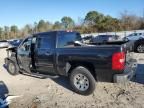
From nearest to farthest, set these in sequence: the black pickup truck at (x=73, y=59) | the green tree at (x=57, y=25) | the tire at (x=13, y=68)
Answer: the black pickup truck at (x=73, y=59) < the tire at (x=13, y=68) < the green tree at (x=57, y=25)

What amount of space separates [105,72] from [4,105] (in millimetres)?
2732

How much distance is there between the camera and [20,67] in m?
9.55

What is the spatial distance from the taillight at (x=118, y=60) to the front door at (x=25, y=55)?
3883 millimetres

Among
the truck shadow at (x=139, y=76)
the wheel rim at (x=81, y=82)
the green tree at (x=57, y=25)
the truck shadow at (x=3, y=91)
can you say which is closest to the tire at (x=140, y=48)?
the truck shadow at (x=139, y=76)

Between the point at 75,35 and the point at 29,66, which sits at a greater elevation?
the point at 75,35

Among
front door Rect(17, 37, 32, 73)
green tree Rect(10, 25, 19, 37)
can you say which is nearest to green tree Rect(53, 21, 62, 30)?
green tree Rect(10, 25, 19, 37)

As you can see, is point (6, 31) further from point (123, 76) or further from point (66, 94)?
point (123, 76)

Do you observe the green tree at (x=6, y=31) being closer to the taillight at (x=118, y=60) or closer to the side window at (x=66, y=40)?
the side window at (x=66, y=40)

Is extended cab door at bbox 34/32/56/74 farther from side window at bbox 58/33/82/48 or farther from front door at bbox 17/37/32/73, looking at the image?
front door at bbox 17/37/32/73

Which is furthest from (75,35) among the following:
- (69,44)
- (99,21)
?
(99,21)

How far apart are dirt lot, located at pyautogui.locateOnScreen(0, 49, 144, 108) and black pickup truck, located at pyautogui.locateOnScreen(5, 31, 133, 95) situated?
15.0 inches

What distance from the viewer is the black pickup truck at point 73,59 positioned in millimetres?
5969

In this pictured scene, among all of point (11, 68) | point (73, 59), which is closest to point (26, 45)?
point (11, 68)

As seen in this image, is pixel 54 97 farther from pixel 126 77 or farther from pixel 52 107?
pixel 126 77
